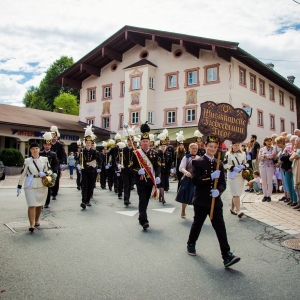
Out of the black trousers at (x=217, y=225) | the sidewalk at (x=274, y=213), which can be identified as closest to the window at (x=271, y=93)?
the sidewalk at (x=274, y=213)

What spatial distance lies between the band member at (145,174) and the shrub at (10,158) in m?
18.6

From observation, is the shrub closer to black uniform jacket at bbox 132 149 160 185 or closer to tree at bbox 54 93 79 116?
black uniform jacket at bbox 132 149 160 185

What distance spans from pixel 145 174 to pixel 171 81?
26.1m

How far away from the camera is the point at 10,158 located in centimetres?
2430

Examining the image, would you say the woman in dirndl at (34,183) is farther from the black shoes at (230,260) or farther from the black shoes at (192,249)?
the black shoes at (230,260)

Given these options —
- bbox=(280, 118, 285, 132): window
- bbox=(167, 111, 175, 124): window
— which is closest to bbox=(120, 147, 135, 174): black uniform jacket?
bbox=(167, 111, 175, 124): window

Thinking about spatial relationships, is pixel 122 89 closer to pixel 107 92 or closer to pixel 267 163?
pixel 107 92

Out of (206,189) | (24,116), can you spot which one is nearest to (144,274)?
(206,189)

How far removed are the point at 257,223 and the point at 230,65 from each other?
2303cm

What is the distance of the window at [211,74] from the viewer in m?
29.5

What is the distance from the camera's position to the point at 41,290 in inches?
153

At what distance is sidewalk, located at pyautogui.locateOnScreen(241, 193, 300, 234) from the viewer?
747cm

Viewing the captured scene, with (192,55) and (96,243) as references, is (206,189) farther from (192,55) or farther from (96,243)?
(192,55)

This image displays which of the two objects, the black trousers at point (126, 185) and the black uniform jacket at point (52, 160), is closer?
the black uniform jacket at point (52, 160)
